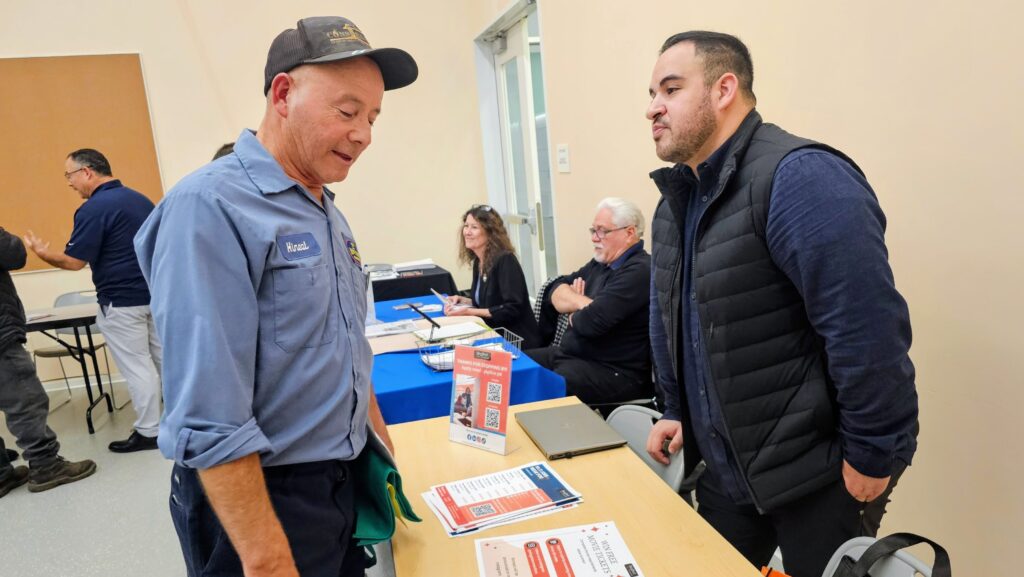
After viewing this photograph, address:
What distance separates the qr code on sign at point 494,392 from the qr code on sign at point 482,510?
30 cm

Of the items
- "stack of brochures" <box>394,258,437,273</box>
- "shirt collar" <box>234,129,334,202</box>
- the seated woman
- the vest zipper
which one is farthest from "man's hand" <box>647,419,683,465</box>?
"stack of brochures" <box>394,258,437,273</box>

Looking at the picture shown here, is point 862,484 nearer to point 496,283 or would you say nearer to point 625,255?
point 625,255

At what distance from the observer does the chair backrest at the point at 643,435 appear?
5.29ft

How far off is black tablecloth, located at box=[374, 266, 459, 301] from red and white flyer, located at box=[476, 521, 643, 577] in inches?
122

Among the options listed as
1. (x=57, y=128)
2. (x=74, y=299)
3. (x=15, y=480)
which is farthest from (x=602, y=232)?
(x=57, y=128)

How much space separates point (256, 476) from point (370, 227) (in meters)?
4.72

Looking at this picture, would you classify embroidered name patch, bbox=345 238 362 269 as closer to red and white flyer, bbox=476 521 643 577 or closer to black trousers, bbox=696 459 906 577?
red and white flyer, bbox=476 521 643 577

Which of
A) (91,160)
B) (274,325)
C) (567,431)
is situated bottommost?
(567,431)

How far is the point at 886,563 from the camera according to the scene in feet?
3.46

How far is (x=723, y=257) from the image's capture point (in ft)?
4.17

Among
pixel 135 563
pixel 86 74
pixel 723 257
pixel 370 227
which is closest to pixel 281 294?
pixel 723 257

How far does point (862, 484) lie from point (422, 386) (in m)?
1.31

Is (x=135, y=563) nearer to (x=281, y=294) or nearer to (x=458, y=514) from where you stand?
(x=458, y=514)

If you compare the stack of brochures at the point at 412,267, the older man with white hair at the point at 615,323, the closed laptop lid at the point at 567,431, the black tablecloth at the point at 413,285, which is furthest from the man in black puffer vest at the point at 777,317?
the stack of brochures at the point at 412,267
